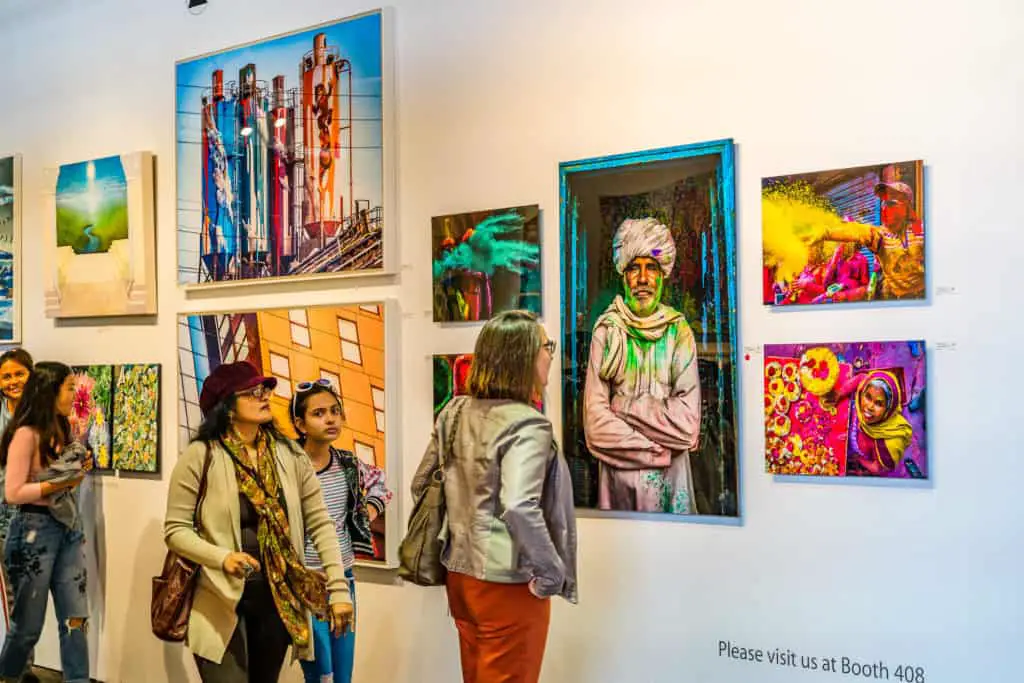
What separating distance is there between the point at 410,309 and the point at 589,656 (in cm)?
148

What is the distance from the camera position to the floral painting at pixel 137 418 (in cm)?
438

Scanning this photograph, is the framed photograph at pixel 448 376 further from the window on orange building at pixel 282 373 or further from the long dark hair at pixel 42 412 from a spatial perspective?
the long dark hair at pixel 42 412

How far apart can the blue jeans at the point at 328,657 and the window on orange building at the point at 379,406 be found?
23.3 inches

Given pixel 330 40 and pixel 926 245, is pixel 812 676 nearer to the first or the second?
pixel 926 245

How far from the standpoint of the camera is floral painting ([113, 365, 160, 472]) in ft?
14.4

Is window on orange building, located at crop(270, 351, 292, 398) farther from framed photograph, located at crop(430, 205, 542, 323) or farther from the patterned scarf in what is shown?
the patterned scarf

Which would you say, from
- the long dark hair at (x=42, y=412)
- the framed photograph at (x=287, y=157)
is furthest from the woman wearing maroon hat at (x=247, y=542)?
the long dark hair at (x=42, y=412)

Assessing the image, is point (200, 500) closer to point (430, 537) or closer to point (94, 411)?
point (430, 537)

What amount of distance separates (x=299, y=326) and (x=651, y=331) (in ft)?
5.11

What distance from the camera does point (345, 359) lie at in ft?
12.5

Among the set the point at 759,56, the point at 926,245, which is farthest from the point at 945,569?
the point at 759,56

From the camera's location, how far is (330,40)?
3.88 m

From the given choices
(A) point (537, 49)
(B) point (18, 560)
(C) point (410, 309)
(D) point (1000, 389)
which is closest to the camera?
(D) point (1000, 389)

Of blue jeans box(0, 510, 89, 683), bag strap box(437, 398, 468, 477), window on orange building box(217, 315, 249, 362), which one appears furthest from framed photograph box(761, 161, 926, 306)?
blue jeans box(0, 510, 89, 683)
